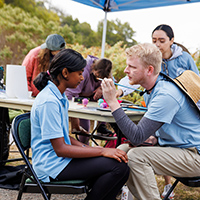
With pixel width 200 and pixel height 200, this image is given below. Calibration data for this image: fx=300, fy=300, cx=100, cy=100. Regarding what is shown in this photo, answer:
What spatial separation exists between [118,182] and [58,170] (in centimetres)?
38

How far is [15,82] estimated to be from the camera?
3.06 m

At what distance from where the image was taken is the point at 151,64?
6.77 feet

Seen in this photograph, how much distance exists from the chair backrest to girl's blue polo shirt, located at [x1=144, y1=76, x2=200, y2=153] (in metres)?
0.78

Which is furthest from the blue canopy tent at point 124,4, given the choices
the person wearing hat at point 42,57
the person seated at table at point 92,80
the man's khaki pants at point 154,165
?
the man's khaki pants at point 154,165

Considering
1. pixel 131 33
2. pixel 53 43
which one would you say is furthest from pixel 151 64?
pixel 131 33

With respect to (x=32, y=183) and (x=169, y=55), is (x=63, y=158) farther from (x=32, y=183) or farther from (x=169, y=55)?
(x=169, y=55)

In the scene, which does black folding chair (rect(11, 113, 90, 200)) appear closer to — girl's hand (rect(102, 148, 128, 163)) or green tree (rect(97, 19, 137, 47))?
girl's hand (rect(102, 148, 128, 163))

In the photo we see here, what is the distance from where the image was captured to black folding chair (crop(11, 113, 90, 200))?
175cm

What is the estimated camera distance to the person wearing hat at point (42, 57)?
374 centimetres

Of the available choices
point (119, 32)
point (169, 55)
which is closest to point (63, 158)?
point (169, 55)

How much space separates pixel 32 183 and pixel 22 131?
327mm

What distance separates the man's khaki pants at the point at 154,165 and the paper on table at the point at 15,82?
1.51 m

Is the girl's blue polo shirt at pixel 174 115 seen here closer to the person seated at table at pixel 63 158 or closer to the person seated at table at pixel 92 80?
the person seated at table at pixel 63 158

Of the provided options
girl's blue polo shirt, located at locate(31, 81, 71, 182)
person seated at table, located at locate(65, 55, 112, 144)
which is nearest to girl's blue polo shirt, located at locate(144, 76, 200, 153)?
girl's blue polo shirt, located at locate(31, 81, 71, 182)
